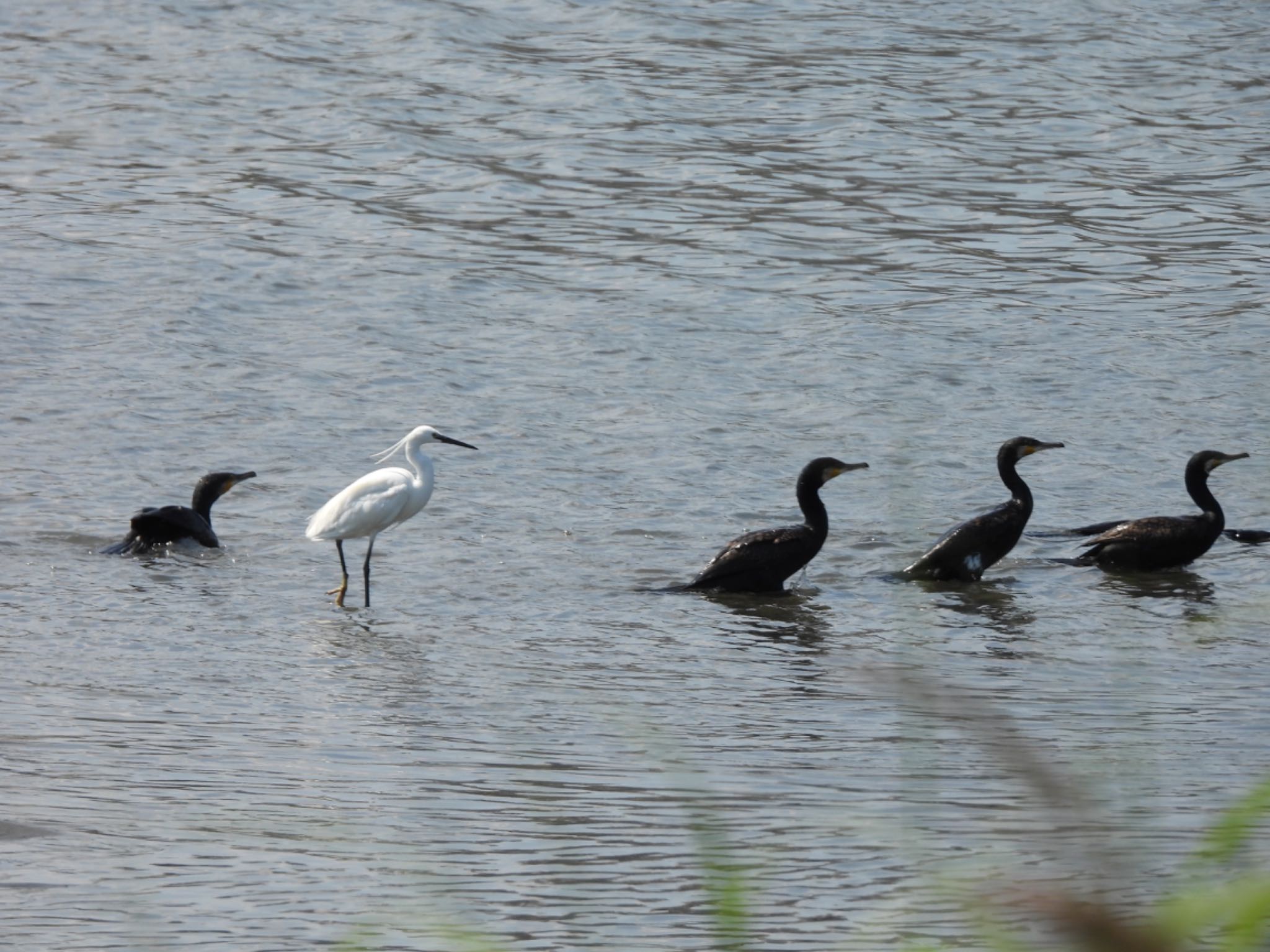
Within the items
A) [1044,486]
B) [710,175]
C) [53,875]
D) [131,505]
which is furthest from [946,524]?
[710,175]

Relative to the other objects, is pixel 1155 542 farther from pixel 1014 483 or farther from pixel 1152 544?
pixel 1014 483

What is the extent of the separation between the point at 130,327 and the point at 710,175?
6.30 m

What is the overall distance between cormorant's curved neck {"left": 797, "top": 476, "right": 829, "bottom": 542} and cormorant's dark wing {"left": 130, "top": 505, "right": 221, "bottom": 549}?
9.91ft

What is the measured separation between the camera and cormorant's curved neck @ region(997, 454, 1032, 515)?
9625 millimetres

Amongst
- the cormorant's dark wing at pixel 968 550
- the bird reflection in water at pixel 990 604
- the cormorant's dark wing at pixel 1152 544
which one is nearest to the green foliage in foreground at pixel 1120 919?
the bird reflection in water at pixel 990 604

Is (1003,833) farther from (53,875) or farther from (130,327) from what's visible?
(130,327)

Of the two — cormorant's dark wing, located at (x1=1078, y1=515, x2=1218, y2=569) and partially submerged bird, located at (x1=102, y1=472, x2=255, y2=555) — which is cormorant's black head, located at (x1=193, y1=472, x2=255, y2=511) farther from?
cormorant's dark wing, located at (x1=1078, y1=515, x2=1218, y2=569)

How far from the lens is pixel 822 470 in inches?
380

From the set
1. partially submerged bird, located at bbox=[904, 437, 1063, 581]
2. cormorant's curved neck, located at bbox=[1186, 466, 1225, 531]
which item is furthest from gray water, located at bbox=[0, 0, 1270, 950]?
cormorant's curved neck, located at bbox=[1186, 466, 1225, 531]

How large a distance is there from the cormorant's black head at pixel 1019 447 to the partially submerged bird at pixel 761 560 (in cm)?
123

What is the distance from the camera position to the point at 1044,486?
35.8 feet

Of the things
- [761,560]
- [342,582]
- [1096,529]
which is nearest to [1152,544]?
[1096,529]

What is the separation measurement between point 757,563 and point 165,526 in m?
2.90

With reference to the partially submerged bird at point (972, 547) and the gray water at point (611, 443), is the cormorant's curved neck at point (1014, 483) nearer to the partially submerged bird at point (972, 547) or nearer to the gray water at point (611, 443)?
the partially submerged bird at point (972, 547)
